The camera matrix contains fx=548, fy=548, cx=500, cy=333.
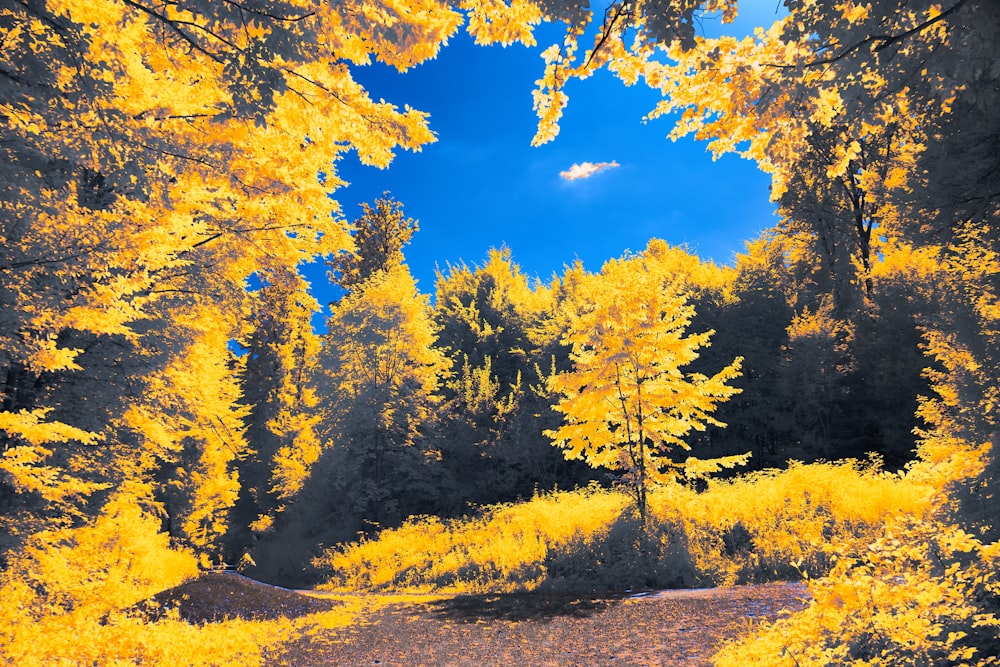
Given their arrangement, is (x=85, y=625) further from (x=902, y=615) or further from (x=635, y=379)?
(x=635, y=379)

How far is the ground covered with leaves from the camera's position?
6996 millimetres

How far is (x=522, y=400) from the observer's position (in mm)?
27500

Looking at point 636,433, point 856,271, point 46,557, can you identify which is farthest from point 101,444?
point 856,271

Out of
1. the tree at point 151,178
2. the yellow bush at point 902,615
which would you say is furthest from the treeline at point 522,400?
the yellow bush at point 902,615

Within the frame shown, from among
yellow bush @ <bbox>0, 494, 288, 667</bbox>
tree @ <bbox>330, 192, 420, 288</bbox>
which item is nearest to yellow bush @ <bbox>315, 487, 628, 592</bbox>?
yellow bush @ <bbox>0, 494, 288, 667</bbox>

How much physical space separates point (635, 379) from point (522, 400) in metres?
14.6

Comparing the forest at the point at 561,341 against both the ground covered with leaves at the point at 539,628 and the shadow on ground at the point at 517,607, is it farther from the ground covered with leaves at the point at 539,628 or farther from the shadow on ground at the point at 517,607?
the shadow on ground at the point at 517,607

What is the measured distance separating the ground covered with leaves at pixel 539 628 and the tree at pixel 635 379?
3557 millimetres

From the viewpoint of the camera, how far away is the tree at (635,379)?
1289cm

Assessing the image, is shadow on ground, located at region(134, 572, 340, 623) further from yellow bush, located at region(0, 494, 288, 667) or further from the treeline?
the treeline

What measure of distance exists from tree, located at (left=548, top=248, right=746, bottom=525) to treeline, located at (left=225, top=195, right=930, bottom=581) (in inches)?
318

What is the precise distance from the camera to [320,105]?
5734 millimetres

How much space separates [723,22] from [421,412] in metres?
22.6

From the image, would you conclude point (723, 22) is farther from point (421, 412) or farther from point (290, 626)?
point (421, 412)
